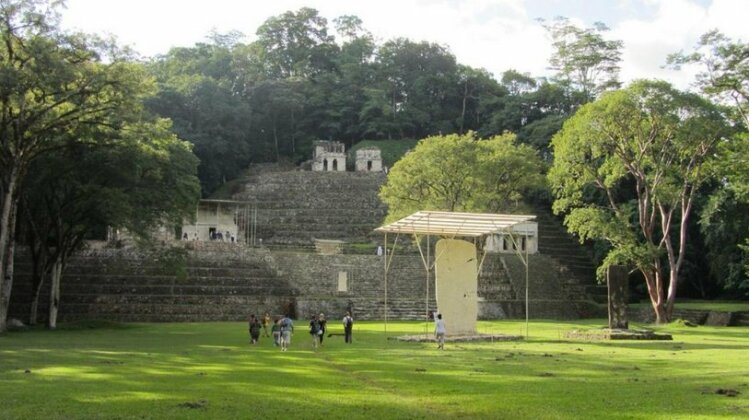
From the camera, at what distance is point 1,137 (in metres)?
29.2

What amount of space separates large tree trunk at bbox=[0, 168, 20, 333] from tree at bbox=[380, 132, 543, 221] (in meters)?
20.5

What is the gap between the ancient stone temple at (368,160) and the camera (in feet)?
267

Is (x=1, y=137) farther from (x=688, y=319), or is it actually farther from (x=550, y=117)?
(x=550, y=117)

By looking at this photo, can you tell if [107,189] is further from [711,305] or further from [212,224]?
[711,305]

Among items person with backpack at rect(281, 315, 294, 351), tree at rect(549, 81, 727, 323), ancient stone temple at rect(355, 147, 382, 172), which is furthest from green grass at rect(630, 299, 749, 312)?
ancient stone temple at rect(355, 147, 382, 172)

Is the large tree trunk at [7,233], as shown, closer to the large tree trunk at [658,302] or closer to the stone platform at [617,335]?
the stone platform at [617,335]

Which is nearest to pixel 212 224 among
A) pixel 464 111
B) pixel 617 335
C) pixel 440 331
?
pixel 617 335

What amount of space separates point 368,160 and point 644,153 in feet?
148

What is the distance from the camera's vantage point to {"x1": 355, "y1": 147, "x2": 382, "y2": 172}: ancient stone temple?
81.3 metres

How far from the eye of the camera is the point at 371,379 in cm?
1600

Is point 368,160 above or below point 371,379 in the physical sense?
above

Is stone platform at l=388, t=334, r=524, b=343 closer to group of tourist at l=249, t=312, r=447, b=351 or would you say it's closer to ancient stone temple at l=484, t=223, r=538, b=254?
group of tourist at l=249, t=312, r=447, b=351

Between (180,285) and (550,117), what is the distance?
146 feet

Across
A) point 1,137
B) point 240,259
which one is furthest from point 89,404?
point 240,259
